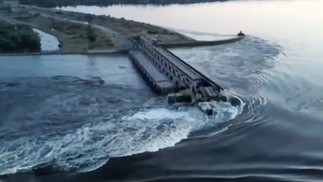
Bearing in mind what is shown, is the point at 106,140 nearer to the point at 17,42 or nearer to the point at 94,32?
the point at 17,42

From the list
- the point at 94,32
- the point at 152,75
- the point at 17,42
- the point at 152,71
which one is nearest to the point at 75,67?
the point at 152,71

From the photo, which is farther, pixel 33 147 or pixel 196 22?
pixel 196 22

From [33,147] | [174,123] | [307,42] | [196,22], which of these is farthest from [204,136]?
[196,22]

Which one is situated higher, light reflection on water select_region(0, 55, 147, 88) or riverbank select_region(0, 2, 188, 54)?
riverbank select_region(0, 2, 188, 54)

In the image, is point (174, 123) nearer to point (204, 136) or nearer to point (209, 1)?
point (204, 136)

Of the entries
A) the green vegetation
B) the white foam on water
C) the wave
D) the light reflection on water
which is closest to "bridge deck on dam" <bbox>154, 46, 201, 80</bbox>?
the light reflection on water

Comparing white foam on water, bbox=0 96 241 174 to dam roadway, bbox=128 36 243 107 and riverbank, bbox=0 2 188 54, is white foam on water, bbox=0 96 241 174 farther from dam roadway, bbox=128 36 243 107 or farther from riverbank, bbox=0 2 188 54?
riverbank, bbox=0 2 188 54

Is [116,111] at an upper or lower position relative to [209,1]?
lower
